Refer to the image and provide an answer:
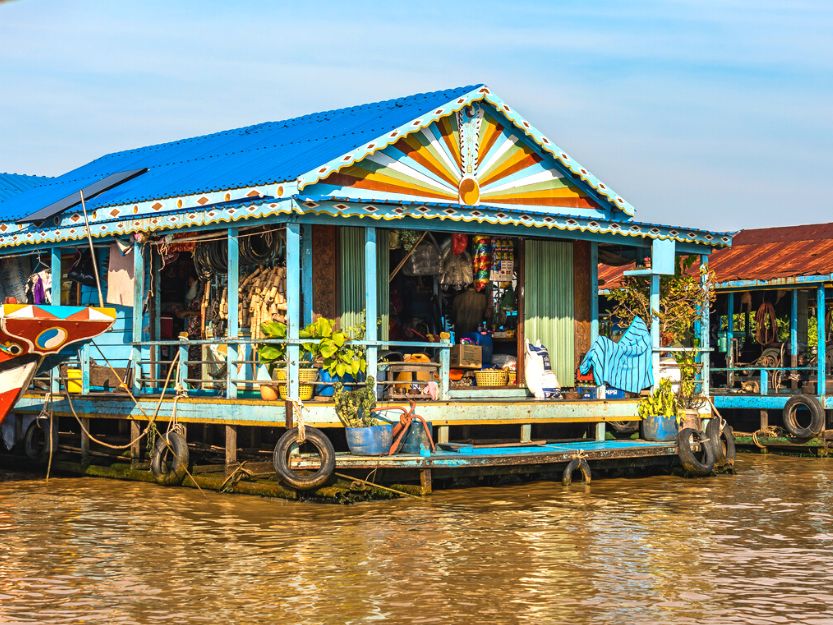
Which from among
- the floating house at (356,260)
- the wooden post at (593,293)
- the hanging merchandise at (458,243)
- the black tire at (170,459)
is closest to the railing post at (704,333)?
the floating house at (356,260)

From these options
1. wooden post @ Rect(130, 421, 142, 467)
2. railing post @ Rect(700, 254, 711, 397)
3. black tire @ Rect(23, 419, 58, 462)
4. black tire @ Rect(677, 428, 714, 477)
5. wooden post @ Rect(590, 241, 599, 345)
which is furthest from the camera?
wooden post @ Rect(590, 241, 599, 345)

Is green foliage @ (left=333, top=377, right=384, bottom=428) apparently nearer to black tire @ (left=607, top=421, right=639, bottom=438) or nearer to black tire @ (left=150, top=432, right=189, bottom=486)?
black tire @ (left=150, top=432, right=189, bottom=486)

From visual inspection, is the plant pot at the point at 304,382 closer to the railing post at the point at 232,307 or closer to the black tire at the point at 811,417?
the railing post at the point at 232,307

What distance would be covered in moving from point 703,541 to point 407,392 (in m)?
5.61

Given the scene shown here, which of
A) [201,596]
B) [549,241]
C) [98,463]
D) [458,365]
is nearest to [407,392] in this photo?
[458,365]

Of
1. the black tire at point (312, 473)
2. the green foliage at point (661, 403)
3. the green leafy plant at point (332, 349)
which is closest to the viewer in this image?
the black tire at point (312, 473)

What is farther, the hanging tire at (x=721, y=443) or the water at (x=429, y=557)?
the hanging tire at (x=721, y=443)

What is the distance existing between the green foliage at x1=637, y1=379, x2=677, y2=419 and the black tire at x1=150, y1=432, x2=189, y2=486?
6419 millimetres

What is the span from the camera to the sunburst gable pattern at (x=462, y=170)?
17.9 m

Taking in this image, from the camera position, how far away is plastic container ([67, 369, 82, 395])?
20.2 meters

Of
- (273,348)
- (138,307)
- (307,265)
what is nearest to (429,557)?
(273,348)

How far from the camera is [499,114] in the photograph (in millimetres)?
18984

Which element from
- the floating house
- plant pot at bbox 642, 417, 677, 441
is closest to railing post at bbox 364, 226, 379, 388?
the floating house

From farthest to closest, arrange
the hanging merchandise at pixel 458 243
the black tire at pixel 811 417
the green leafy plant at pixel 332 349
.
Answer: the black tire at pixel 811 417 < the hanging merchandise at pixel 458 243 < the green leafy plant at pixel 332 349
